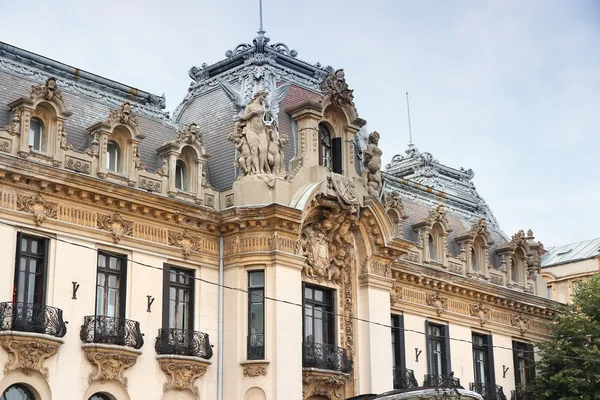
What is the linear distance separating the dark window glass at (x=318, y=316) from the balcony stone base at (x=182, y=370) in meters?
4.32

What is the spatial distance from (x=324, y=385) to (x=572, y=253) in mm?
37905

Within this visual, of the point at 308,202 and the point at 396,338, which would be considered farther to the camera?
the point at 396,338

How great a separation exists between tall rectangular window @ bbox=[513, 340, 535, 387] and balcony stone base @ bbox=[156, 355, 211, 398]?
1826cm

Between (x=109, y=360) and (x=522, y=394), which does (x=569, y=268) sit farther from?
(x=109, y=360)

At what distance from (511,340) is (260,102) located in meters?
17.7

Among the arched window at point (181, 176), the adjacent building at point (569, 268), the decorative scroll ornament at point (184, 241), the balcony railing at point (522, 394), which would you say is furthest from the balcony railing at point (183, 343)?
the adjacent building at point (569, 268)

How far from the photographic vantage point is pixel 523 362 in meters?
49.2

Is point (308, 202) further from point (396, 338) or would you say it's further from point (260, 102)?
point (396, 338)

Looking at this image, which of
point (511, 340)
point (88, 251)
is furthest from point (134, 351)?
point (511, 340)

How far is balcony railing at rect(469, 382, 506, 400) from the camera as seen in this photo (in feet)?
151

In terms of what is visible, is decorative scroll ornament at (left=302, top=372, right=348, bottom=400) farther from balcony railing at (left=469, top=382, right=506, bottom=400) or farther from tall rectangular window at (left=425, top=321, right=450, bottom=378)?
balcony railing at (left=469, top=382, right=506, bottom=400)

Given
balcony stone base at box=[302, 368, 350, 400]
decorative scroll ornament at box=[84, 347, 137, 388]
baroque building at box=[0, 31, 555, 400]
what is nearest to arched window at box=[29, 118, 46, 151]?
baroque building at box=[0, 31, 555, 400]

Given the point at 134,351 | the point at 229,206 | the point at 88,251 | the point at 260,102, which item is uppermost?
the point at 260,102

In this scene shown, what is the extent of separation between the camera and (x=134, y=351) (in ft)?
109
